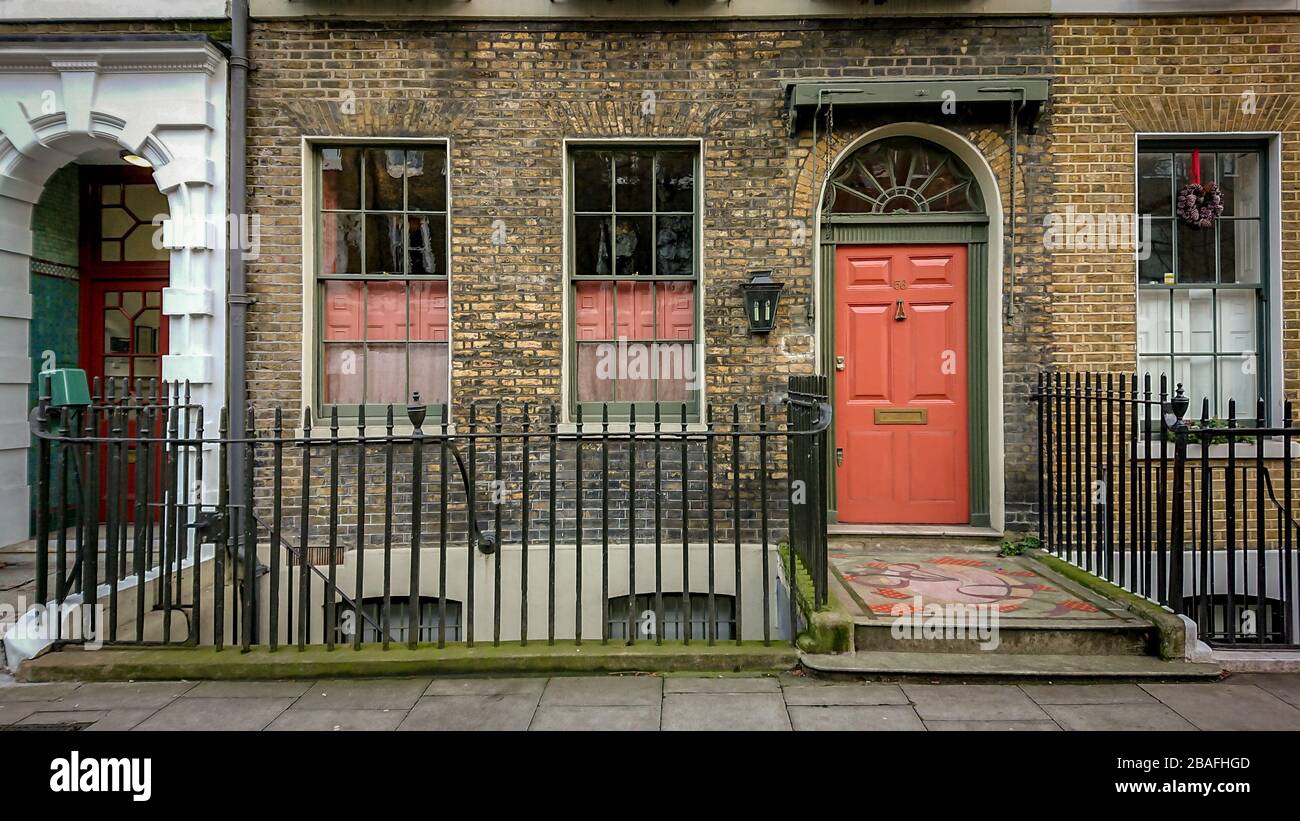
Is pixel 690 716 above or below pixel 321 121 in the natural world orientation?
below

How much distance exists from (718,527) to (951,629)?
2.46 m

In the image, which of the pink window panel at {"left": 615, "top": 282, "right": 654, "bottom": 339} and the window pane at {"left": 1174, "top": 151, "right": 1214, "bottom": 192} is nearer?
the window pane at {"left": 1174, "top": 151, "right": 1214, "bottom": 192}

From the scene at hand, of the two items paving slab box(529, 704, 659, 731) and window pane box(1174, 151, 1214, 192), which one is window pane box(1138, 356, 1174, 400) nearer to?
window pane box(1174, 151, 1214, 192)

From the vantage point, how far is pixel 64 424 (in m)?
5.00

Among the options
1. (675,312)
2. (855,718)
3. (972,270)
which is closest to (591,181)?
(675,312)

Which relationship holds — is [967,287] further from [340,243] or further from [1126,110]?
[340,243]

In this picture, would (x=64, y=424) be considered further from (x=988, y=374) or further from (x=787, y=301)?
(x=988, y=374)

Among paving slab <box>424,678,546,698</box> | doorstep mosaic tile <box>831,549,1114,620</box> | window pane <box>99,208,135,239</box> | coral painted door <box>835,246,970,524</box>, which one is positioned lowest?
paving slab <box>424,678,546,698</box>

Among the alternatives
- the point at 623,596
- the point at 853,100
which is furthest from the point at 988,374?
the point at 623,596

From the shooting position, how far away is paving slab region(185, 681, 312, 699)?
4.32m

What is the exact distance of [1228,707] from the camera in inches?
161

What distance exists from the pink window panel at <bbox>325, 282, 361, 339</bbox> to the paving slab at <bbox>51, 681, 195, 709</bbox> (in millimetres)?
3427

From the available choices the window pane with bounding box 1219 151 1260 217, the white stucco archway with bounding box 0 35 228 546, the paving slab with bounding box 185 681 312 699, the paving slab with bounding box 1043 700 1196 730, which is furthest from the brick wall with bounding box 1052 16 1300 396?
the white stucco archway with bounding box 0 35 228 546

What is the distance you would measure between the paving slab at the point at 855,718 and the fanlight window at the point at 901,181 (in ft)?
14.9
